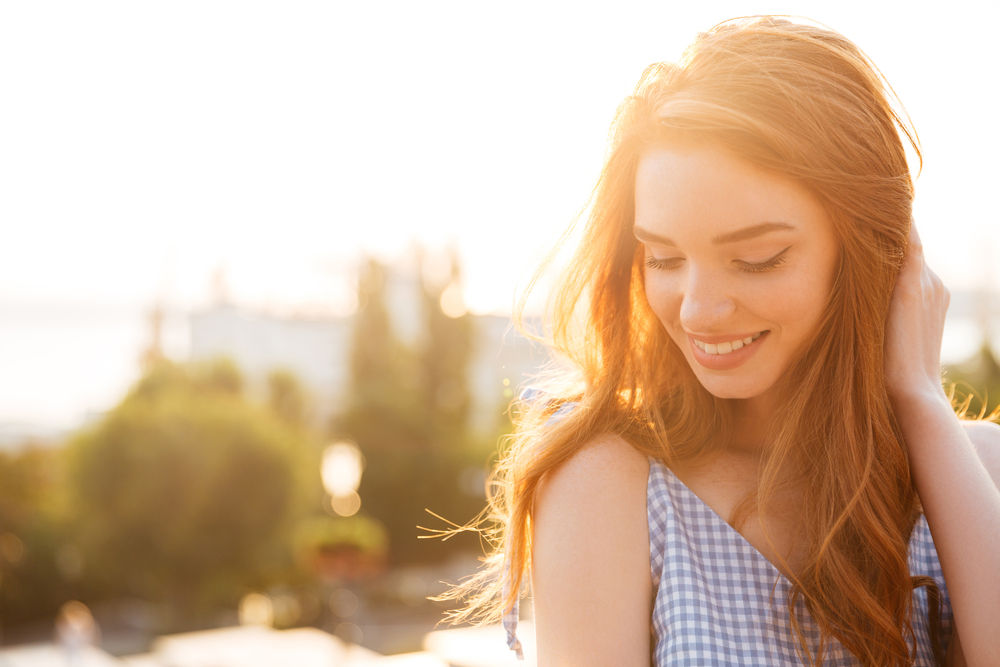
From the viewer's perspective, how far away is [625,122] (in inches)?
51.3

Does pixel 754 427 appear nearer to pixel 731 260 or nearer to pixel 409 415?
pixel 731 260

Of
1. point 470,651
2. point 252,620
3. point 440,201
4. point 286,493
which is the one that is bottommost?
point 252,620

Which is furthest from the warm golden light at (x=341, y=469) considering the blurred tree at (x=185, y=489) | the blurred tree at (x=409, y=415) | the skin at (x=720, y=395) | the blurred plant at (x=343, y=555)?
the skin at (x=720, y=395)

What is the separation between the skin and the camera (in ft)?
3.84

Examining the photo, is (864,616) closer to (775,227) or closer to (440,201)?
(775,227)

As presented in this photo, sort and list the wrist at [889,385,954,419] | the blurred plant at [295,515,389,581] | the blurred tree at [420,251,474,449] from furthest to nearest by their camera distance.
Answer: the blurred tree at [420,251,474,449] → the blurred plant at [295,515,389,581] → the wrist at [889,385,954,419]

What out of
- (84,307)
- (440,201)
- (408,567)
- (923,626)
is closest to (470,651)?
(923,626)

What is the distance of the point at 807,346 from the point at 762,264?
0.17 meters

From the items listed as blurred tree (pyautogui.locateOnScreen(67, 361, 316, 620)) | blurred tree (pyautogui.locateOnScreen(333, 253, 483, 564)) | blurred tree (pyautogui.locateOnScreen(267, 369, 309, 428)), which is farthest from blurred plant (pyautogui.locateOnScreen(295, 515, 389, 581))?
blurred tree (pyautogui.locateOnScreen(267, 369, 309, 428))

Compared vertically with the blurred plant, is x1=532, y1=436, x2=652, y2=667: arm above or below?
above

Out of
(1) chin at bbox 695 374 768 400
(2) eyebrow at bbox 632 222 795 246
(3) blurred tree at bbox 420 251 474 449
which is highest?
(2) eyebrow at bbox 632 222 795 246

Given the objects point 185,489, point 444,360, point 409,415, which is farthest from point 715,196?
point 444,360

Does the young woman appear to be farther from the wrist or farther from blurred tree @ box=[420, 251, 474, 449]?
blurred tree @ box=[420, 251, 474, 449]

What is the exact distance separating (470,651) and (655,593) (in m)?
8.94
